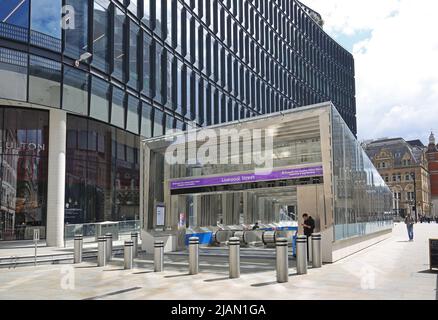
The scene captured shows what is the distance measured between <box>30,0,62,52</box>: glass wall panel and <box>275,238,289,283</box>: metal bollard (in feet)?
52.4

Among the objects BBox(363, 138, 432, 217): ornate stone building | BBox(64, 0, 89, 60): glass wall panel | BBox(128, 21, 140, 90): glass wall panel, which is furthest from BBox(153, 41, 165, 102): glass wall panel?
BBox(363, 138, 432, 217): ornate stone building

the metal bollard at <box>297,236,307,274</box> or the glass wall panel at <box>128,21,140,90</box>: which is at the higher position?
the glass wall panel at <box>128,21,140,90</box>

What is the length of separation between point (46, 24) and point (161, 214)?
1078 centimetres

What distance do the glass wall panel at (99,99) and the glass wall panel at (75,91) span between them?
52cm

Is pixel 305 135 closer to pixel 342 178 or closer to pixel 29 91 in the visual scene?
pixel 342 178

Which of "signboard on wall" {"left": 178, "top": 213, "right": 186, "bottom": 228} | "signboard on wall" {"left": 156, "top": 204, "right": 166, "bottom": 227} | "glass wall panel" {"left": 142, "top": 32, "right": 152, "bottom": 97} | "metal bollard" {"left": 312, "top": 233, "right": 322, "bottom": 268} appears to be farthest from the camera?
"glass wall panel" {"left": 142, "top": 32, "right": 152, "bottom": 97}

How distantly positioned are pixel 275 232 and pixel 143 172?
7084 mm

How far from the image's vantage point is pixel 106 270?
13453 mm

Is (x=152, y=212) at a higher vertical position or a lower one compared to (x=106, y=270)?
higher

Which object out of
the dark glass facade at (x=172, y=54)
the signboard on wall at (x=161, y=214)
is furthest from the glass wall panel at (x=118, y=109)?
the signboard on wall at (x=161, y=214)

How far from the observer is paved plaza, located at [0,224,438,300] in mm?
9102

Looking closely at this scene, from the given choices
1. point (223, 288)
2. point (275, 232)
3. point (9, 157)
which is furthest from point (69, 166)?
point (223, 288)

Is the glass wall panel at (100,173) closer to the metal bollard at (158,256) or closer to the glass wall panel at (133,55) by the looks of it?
the glass wall panel at (133,55)

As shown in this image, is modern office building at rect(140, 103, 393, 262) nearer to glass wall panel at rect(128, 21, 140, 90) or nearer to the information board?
the information board
